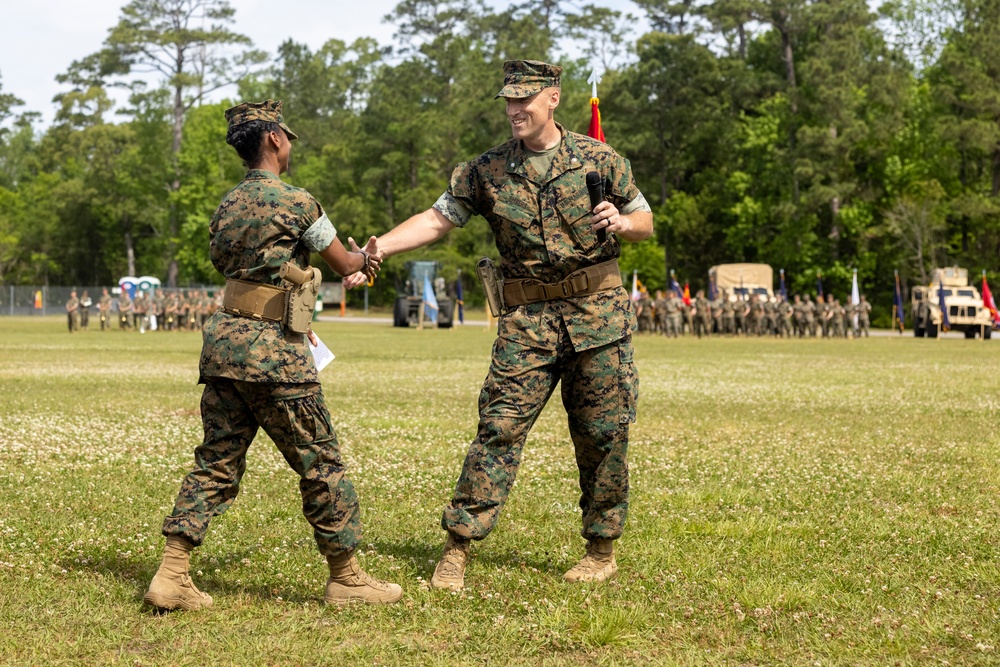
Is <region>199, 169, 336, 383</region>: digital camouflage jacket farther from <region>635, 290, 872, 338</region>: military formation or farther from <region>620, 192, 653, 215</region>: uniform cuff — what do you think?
<region>635, 290, 872, 338</region>: military formation

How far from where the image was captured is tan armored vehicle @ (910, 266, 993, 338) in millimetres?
42781

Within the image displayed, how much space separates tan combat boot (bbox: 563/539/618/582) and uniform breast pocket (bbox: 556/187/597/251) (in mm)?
1488

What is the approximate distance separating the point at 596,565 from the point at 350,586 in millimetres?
1268

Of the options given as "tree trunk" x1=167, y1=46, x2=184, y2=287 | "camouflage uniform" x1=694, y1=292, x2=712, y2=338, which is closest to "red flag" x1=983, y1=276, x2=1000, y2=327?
"camouflage uniform" x1=694, y1=292, x2=712, y2=338

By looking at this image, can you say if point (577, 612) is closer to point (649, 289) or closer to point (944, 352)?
point (944, 352)

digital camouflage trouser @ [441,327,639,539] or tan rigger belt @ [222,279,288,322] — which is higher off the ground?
tan rigger belt @ [222,279,288,322]

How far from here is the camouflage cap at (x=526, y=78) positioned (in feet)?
18.4

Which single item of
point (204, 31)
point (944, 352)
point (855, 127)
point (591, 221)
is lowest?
point (944, 352)

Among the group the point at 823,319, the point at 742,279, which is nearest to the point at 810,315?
the point at 823,319

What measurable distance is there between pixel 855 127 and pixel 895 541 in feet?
188

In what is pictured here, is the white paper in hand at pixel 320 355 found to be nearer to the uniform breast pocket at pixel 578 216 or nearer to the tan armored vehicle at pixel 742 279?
the uniform breast pocket at pixel 578 216

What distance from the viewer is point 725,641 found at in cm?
483

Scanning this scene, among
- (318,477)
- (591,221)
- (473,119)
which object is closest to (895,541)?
(591,221)

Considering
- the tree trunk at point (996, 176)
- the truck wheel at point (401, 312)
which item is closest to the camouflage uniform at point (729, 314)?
the truck wheel at point (401, 312)
